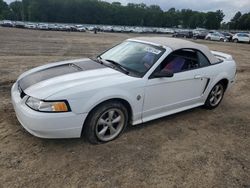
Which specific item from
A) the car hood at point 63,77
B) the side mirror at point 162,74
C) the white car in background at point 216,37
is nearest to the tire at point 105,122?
the car hood at point 63,77

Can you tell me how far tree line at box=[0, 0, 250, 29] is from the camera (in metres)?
107

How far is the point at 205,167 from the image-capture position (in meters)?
3.37

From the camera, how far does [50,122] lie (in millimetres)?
3145

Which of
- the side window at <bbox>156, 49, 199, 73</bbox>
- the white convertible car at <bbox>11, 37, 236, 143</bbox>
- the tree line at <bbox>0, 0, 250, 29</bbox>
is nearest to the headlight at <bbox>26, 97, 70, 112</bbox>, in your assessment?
the white convertible car at <bbox>11, 37, 236, 143</bbox>

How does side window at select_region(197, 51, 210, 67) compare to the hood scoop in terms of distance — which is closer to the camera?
the hood scoop

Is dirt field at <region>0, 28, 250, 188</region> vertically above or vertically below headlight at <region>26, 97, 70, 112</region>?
below

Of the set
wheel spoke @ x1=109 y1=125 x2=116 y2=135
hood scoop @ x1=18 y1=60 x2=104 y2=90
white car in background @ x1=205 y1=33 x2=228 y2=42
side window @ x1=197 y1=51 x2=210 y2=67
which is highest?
side window @ x1=197 y1=51 x2=210 y2=67

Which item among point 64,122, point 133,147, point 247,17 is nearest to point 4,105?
point 64,122

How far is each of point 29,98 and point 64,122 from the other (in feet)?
1.92

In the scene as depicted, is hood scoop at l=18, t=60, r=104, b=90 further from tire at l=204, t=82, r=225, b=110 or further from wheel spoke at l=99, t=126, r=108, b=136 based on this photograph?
tire at l=204, t=82, r=225, b=110

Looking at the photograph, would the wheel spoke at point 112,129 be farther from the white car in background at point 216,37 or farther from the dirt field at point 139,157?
the white car in background at point 216,37

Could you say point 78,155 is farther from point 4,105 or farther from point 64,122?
point 4,105

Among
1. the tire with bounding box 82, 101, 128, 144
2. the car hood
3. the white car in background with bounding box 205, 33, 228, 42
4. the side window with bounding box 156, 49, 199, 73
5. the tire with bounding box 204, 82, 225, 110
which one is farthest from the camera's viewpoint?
the white car in background with bounding box 205, 33, 228, 42

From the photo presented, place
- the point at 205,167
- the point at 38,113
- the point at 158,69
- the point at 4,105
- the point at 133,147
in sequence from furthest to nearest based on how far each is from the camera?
the point at 4,105 → the point at 158,69 → the point at 133,147 → the point at 205,167 → the point at 38,113
